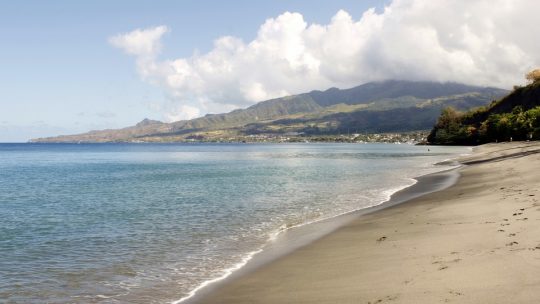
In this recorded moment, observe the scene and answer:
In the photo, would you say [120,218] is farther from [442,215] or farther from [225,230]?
[442,215]

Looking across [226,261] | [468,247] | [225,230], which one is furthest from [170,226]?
[468,247]

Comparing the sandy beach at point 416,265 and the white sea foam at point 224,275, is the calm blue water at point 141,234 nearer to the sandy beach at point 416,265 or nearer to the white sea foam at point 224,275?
the white sea foam at point 224,275

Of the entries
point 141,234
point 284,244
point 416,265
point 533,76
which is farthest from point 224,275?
point 533,76

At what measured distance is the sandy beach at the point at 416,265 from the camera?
9914 mm

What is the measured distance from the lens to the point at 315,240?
19.6m

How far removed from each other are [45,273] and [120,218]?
12.4 meters

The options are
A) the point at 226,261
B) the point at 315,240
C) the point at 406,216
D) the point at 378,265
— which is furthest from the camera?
the point at 406,216

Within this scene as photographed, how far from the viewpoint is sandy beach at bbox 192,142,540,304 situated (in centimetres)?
991

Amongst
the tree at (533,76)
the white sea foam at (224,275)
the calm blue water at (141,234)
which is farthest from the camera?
the tree at (533,76)

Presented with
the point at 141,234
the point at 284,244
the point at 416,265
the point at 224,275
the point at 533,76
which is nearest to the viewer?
the point at 416,265

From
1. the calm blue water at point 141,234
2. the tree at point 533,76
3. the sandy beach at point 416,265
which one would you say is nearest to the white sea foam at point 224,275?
the calm blue water at point 141,234

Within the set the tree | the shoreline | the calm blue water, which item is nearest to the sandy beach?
the shoreline

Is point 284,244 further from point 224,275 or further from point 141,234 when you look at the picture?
point 141,234

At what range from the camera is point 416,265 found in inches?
498
